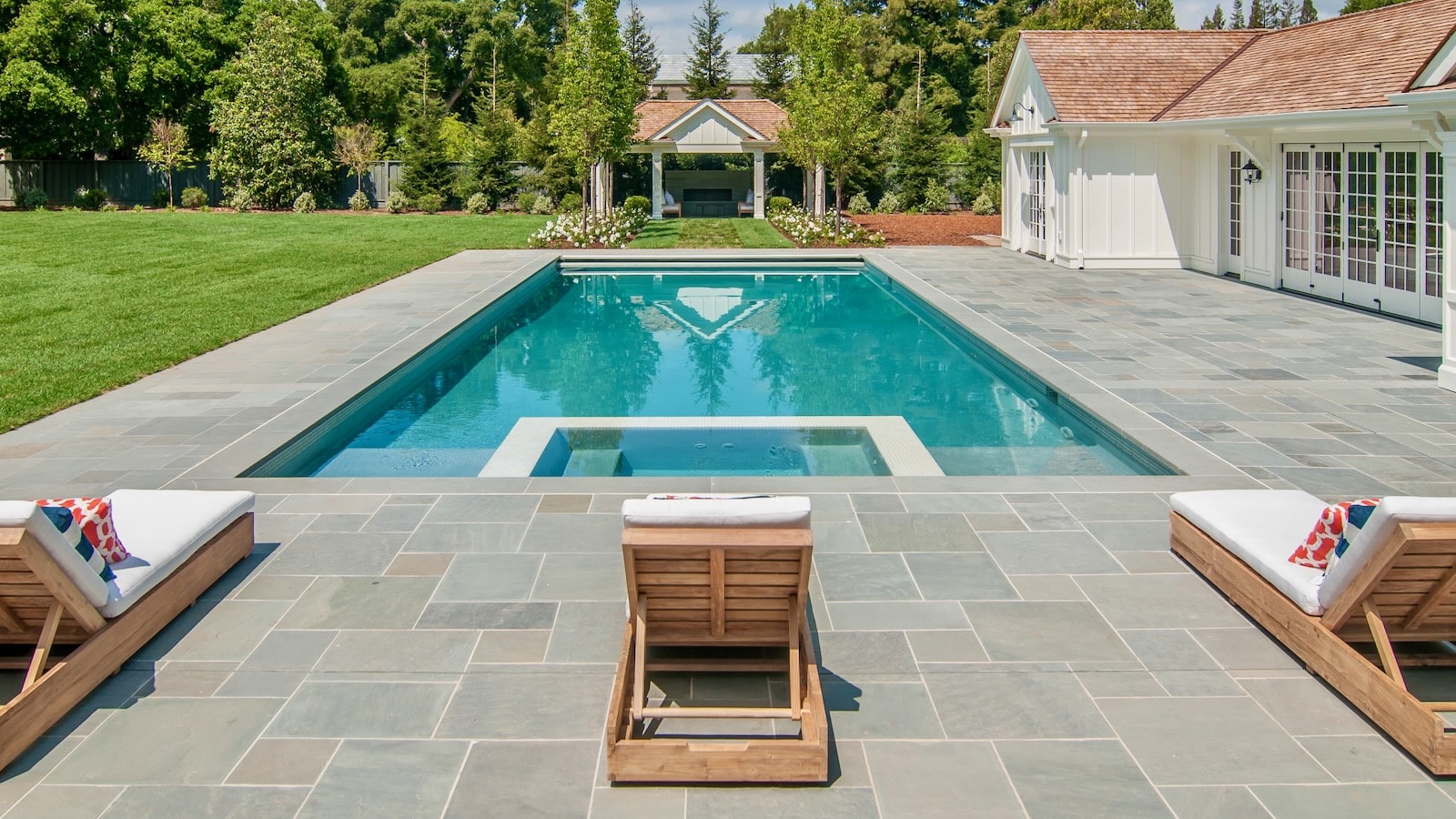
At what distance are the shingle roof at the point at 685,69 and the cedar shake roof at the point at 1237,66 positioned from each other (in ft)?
132

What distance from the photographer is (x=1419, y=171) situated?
42.9 ft

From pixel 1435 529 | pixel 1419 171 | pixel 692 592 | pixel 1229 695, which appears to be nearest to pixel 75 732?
pixel 692 592

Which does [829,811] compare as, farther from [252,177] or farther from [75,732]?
[252,177]

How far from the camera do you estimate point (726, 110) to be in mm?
34688

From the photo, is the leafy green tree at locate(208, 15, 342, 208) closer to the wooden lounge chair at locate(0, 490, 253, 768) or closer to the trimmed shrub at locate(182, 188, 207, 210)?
the trimmed shrub at locate(182, 188, 207, 210)

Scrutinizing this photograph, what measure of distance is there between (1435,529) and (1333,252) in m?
12.6

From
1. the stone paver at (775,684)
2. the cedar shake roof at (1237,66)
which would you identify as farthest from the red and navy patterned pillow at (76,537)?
the cedar shake roof at (1237,66)

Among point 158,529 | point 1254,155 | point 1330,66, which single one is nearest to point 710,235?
point 1254,155

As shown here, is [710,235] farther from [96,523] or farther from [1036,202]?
[96,523]

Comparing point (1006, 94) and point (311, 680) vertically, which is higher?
point (1006, 94)

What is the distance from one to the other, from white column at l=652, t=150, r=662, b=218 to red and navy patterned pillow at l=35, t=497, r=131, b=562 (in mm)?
29920

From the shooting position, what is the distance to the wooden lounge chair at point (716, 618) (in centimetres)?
386

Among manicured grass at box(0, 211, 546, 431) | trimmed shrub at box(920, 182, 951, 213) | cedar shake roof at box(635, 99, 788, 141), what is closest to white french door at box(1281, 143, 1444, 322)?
manicured grass at box(0, 211, 546, 431)

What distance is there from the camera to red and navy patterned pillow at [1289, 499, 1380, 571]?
4348mm
